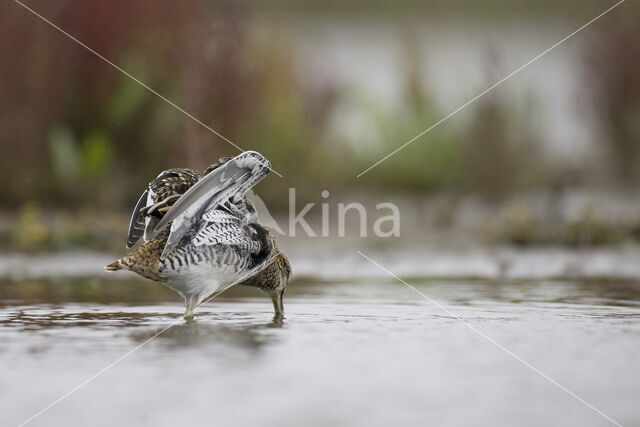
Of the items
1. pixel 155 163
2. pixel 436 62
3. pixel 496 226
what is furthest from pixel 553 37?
pixel 155 163

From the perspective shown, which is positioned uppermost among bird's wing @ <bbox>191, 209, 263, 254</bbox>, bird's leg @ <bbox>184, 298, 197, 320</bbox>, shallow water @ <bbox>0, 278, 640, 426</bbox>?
bird's wing @ <bbox>191, 209, 263, 254</bbox>

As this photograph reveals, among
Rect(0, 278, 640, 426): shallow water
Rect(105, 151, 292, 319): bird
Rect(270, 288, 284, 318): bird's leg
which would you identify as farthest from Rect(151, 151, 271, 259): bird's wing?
Rect(270, 288, 284, 318): bird's leg

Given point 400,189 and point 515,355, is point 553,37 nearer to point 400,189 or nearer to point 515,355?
point 400,189

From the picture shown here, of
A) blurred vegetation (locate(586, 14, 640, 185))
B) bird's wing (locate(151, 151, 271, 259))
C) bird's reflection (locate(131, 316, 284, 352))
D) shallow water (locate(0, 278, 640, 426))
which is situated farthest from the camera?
blurred vegetation (locate(586, 14, 640, 185))

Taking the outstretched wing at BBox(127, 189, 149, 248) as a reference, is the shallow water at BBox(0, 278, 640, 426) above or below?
below

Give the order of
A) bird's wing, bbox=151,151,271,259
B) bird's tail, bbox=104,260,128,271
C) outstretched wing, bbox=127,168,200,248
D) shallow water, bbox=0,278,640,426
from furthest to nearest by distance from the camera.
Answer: outstretched wing, bbox=127,168,200,248 < bird's tail, bbox=104,260,128,271 < bird's wing, bbox=151,151,271,259 < shallow water, bbox=0,278,640,426

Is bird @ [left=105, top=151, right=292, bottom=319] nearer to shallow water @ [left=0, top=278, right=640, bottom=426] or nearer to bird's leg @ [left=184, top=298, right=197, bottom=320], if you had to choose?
bird's leg @ [left=184, top=298, right=197, bottom=320]

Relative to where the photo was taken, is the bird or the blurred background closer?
the bird

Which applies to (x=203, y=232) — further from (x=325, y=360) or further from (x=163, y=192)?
(x=325, y=360)
